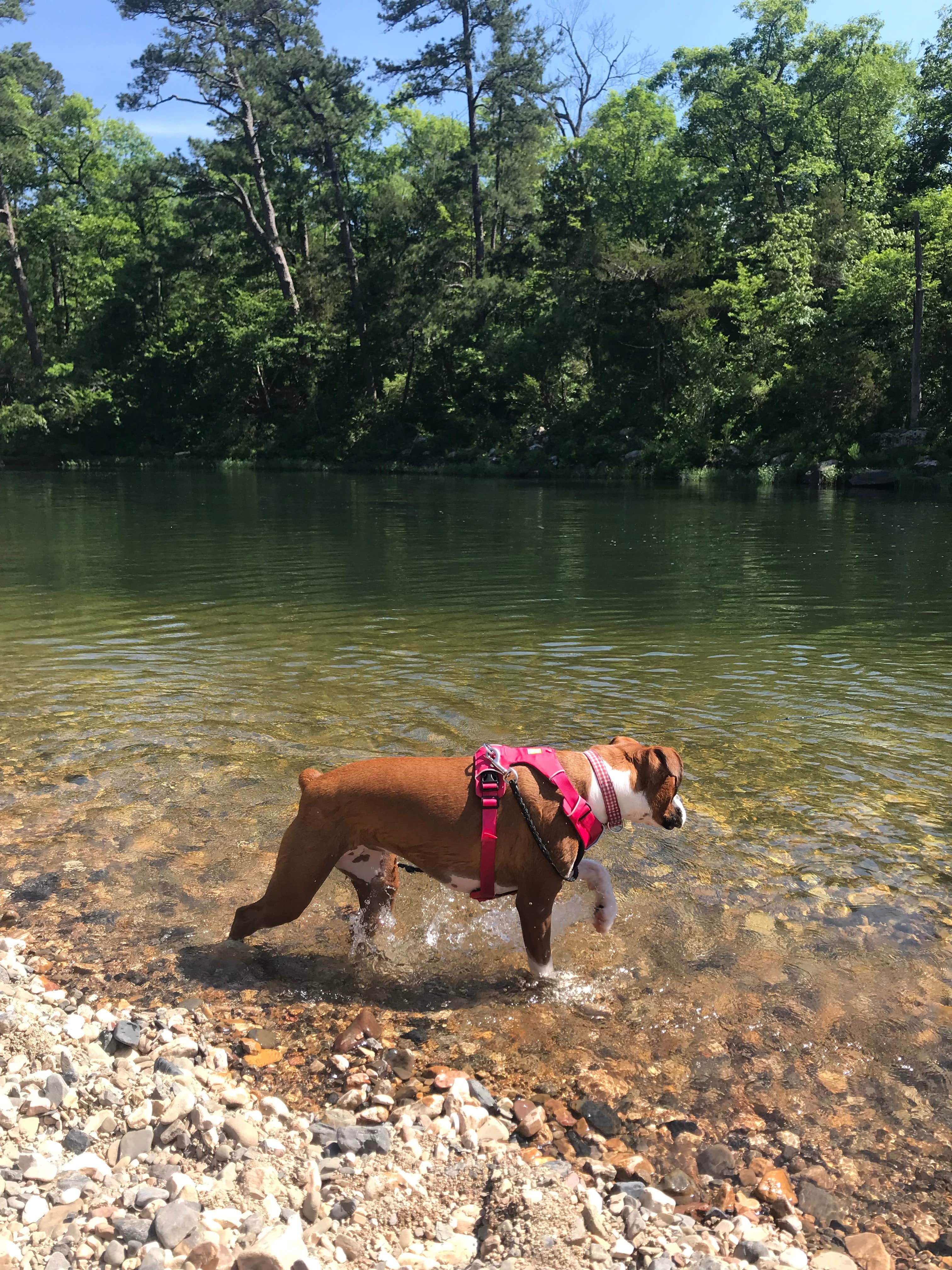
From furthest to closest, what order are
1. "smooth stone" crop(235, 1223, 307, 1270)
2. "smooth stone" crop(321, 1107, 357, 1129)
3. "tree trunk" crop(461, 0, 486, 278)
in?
"tree trunk" crop(461, 0, 486, 278), "smooth stone" crop(321, 1107, 357, 1129), "smooth stone" crop(235, 1223, 307, 1270)

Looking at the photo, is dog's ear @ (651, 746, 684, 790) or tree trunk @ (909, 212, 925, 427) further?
tree trunk @ (909, 212, 925, 427)

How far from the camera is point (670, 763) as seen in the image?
452cm

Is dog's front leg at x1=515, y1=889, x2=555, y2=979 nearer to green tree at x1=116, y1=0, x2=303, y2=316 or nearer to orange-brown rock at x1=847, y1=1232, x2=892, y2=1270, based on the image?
orange-brown rock at x1=847, y1=1232, x2=892, y2=1270

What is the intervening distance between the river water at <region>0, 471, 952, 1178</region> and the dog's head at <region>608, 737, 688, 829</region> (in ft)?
2.65

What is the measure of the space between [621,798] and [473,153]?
192 feet

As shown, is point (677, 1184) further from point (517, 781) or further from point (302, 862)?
point (302, 862)

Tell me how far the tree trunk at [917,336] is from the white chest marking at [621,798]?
42.0 meters

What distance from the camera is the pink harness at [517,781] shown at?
14.2 feet

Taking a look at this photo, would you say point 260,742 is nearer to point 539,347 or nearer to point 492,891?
point 492,891

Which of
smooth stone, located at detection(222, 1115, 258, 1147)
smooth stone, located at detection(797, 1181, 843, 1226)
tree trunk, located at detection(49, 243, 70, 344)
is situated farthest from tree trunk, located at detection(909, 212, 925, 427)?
tree trunk, located at detection(49, 243, 70, 344)

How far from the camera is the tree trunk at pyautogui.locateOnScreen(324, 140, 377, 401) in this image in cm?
6009

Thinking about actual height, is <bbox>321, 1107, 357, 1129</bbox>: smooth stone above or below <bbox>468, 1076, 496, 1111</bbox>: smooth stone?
above

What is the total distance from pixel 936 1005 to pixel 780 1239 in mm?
1836

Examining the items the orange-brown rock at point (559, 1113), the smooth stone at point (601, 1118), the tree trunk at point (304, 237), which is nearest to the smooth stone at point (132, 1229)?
the orange-brown rock at point (559, 1113)
